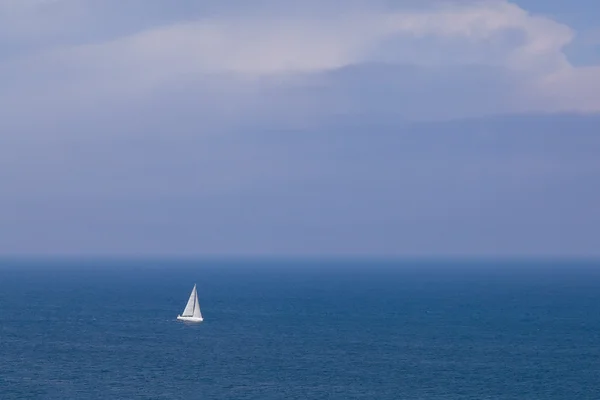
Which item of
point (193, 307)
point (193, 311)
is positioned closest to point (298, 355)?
point (193, 307)

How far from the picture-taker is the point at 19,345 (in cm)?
12644

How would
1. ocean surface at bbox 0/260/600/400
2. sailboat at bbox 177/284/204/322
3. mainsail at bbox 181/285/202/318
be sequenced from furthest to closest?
sailboat at bbox 177/284/204/322 < mainsail at bbox 181/285/202/318 < ocean surface at bbox 0/260/600/400

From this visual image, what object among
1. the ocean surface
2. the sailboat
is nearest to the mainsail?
the sailboat

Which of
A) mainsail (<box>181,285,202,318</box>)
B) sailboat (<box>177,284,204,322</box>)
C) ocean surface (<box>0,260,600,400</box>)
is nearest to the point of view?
ocean surface (<box>0,260,600,400</box>)

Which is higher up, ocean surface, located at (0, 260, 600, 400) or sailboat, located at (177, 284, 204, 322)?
sailboat, located at (177, 284, 204, 322)

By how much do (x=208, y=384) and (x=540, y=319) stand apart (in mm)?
97033

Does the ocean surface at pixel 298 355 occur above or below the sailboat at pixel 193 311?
below

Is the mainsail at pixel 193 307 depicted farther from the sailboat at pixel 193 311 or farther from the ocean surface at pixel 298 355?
the ocean surface at pixel 298 355

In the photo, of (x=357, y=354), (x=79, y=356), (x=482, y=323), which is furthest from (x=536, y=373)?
(x=79, y=356)

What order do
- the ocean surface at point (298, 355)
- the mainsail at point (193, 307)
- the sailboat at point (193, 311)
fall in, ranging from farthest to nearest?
1. the sailboat at point (193, 311)
2. the mainsail at point (193, 307)
3. the ocean surface at point (298, 355)

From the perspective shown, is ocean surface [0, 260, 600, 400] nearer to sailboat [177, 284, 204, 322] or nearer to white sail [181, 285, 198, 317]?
sailboat [177, 284, 204, 322]

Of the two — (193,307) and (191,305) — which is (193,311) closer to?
(193,307)

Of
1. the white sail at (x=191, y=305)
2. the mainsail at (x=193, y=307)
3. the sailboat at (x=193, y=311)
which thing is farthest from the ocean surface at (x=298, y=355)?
the white sail at (x=191, y=305)

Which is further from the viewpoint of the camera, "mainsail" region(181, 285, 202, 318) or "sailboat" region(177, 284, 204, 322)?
"sailboat" region(177, 284, 204, 322)
